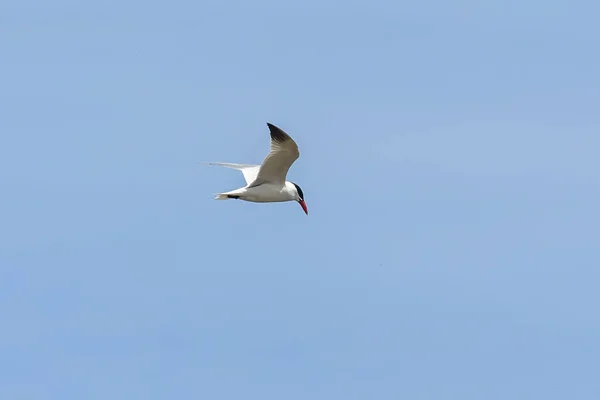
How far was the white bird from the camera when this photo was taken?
40.7 m

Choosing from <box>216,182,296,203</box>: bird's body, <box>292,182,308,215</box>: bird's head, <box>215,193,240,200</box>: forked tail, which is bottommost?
<box>215,193,240,200</box>: forked tail

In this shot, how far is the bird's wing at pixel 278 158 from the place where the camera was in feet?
133

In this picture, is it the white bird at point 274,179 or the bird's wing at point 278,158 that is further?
the white bird at point 274,179

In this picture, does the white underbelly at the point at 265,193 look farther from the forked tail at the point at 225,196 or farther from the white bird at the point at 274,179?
the forked tail at the point at 225,196

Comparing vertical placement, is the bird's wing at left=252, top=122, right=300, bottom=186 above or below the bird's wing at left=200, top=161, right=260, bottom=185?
below

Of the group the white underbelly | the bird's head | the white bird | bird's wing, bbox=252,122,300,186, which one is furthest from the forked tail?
the bird's head

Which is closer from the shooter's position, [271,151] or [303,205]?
[271,151]

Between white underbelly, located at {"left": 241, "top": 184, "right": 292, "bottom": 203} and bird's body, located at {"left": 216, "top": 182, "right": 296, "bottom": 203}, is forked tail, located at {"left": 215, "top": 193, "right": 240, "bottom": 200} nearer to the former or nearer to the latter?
bird's body, located at {"left": 216, "top": 182, "right": 296, "bottom": 203}

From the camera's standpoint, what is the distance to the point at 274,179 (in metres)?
42.5

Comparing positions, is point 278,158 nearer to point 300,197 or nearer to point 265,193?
point 265,193

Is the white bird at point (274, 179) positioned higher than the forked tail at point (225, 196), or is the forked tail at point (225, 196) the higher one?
the white bird at point (274, 179)

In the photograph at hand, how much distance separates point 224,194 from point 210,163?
2.79m

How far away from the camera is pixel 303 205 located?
4453 centimetres

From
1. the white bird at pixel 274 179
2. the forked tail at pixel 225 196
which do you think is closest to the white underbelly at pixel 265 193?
the white bird at pixel 274 179
